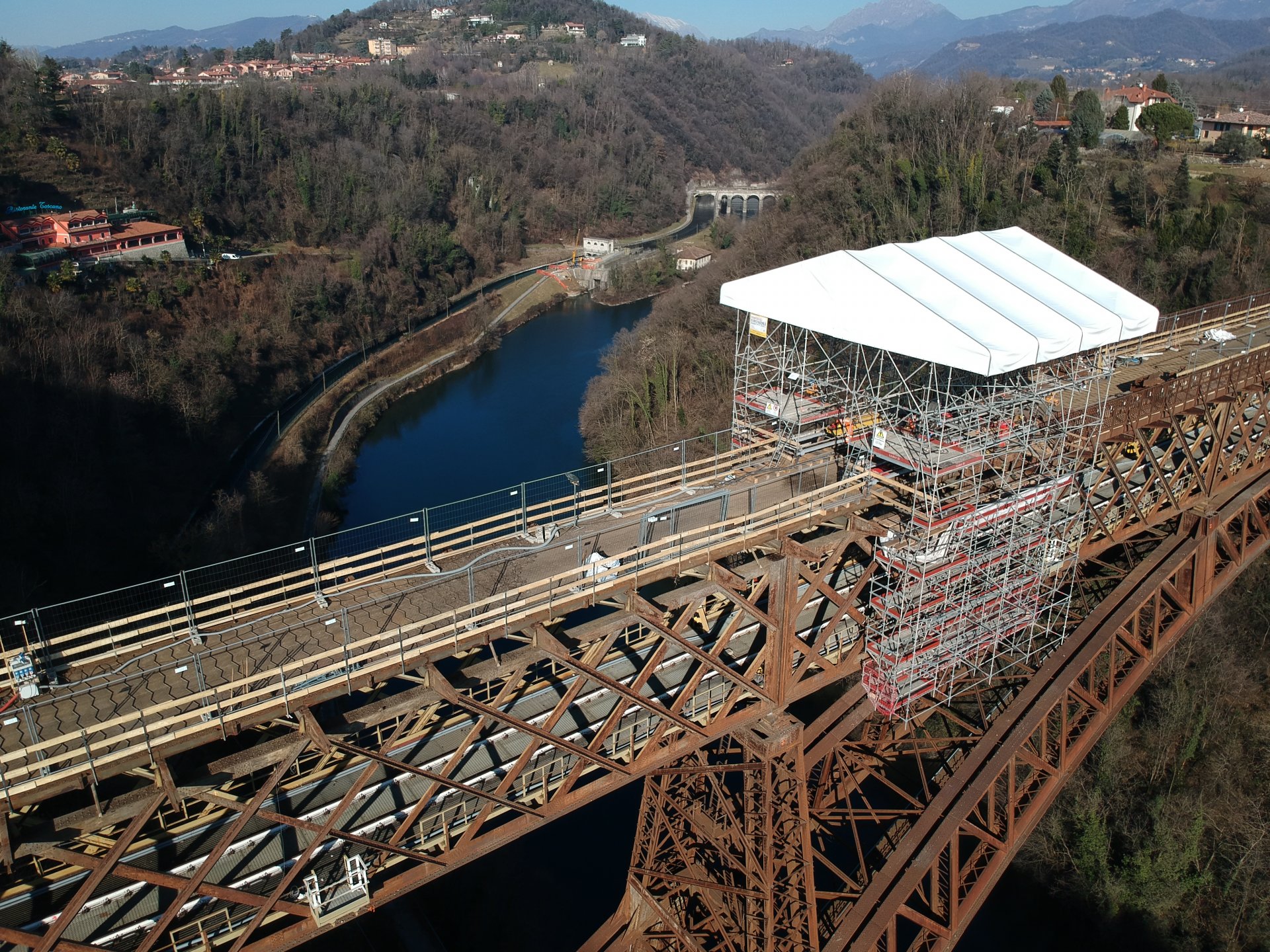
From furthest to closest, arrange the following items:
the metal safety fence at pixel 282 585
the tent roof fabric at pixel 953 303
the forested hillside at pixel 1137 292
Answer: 1. the forested hillside at pixel 1137 292
2. the tent roof fabric at pixel 953 303
3. the metal safety fence at pixel 282 585

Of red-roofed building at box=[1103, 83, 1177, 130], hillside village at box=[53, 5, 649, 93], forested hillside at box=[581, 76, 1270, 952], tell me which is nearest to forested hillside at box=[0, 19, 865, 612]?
hillside village at box=[53, 5, 649, 93]

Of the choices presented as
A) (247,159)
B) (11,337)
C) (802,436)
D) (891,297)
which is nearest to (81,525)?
(11,337)

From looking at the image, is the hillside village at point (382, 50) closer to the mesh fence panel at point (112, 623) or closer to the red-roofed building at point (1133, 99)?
the red-roofed building at point (1133, 99)

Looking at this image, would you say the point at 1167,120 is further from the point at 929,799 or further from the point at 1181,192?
the point at 929,799

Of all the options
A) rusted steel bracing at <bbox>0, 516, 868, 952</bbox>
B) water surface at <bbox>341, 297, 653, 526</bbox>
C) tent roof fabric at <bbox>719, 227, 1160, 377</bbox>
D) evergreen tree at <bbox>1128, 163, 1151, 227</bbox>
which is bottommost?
water surface at <bbox>341, 297, 653, 526</bbox>

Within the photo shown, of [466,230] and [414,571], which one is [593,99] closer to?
[466,230]

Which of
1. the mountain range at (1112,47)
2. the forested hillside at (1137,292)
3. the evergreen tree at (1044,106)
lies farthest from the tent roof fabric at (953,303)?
the mountain range at (1112,47)

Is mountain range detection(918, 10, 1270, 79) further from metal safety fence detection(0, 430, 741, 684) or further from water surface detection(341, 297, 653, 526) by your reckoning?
metal safety fence detection(0, 430, 741, 684)
